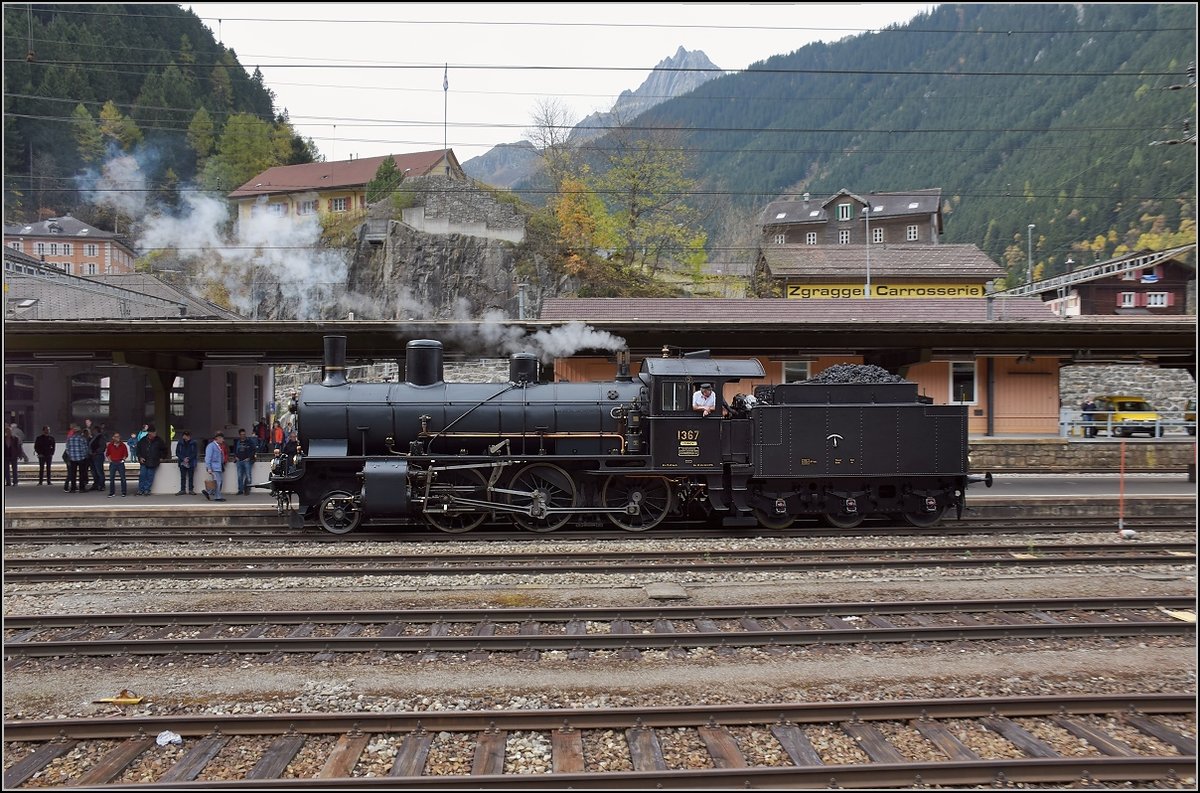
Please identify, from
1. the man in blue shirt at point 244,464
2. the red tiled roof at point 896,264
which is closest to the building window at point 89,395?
the man in blue shirt at point 244,464

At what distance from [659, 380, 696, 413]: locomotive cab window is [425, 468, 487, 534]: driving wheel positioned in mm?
3625

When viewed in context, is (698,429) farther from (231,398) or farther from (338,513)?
(231,398)

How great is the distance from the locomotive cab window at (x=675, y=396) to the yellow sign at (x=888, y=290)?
87.4 ft

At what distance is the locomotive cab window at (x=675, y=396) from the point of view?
13211 mm

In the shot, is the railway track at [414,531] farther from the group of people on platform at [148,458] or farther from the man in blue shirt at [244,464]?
the man in blue shirt at [244,464]

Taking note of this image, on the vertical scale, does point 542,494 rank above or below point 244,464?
below

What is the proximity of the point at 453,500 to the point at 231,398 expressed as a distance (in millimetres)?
19623

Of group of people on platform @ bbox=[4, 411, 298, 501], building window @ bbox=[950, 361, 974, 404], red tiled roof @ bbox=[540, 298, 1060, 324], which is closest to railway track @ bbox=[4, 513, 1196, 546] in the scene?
group of people on platform @ bbox=[4, 411, 298, 501]

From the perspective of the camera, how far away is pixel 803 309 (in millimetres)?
24703

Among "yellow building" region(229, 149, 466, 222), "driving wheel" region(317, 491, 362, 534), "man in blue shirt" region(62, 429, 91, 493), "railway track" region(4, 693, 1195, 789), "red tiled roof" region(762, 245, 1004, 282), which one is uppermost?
"yellow building" region(229, 149, 466, 222)

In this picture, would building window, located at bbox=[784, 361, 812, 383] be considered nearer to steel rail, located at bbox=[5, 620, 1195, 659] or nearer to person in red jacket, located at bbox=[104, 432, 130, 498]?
steel rail, located at bbox=[5, 620, 1195, 659]

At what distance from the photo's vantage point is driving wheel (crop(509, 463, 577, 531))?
13.3 m

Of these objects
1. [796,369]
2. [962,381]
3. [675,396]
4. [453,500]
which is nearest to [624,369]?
[675,396]

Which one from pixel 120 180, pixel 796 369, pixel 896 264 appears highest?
pixel 120 180
